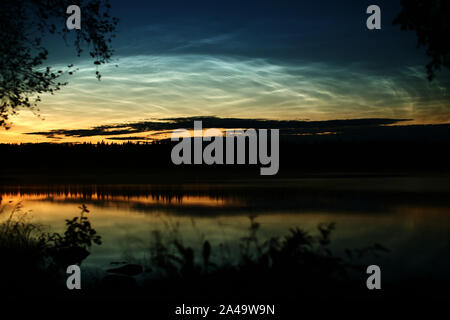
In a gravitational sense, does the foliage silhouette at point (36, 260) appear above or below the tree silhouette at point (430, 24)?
below

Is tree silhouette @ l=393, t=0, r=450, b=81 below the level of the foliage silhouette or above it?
above

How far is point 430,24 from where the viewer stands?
11820 millimetres

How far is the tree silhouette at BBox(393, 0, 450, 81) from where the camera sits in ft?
38.1

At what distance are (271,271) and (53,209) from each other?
30792 millimetres

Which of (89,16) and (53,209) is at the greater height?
(89,16)

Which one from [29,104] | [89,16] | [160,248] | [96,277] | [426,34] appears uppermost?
[89,16]

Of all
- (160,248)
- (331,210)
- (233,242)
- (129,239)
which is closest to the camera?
(160,248)

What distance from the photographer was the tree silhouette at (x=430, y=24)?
1160 centimetres

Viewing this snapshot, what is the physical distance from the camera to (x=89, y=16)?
13.4 m

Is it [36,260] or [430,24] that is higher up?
[430,24]

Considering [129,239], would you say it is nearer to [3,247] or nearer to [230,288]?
[3,247]
